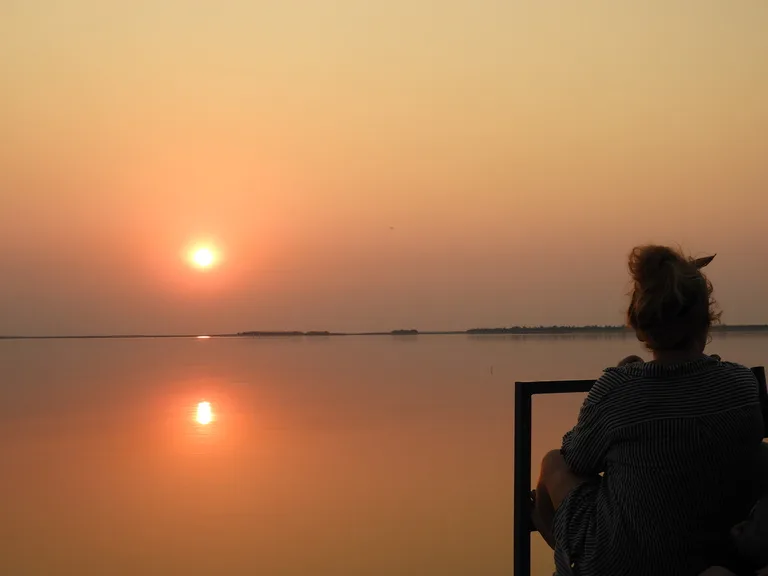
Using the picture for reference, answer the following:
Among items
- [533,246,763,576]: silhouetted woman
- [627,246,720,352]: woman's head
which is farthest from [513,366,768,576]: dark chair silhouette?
[627,246,720,352]: woman's head

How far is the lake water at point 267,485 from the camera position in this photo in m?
4.26

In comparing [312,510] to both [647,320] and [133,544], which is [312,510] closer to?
[133,544]

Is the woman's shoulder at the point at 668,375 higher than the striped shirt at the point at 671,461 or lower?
higher

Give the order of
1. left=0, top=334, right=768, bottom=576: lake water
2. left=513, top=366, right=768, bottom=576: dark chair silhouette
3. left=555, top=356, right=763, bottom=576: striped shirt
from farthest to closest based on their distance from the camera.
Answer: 1. left=0, top=334, right=768, bottom=576: lake water
2. left=513, top=366, right=768, bottom=576: dark chair silhouette
3. left=555, top=356, right=763, bottom=576: striped shirt

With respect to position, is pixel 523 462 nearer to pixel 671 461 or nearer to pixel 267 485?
pixel 671 461

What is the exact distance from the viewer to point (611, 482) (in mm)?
1825

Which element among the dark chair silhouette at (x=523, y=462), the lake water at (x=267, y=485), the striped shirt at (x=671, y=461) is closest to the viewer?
the striped shirt at (x=671, y=461)

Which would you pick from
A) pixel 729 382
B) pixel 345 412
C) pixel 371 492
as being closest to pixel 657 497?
pixel 729 382

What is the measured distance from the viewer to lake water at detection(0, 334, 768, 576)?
4262 millimetres

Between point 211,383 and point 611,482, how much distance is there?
1476 centimetres

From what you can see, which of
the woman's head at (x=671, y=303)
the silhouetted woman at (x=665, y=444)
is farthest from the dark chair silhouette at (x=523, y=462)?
the woman's head at (x=671, y=303)

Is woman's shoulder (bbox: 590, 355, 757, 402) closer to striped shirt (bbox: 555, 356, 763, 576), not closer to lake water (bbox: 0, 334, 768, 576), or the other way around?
striped shirt (bbox: 555, 356, 763, 576)

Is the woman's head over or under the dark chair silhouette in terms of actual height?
over

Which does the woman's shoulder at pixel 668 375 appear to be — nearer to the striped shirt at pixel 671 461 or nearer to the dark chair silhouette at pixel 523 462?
the striped shirt at pixel 671 461
